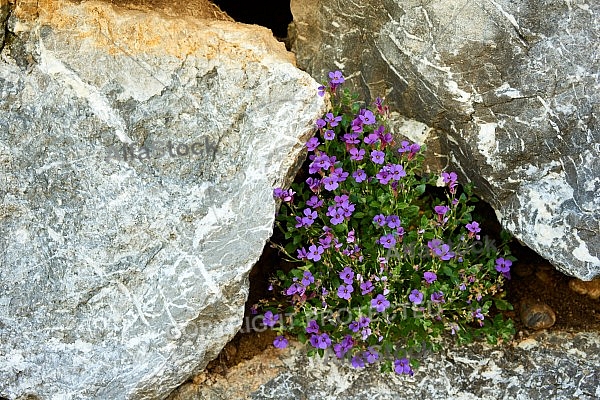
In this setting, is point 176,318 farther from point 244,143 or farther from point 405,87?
point 405,87

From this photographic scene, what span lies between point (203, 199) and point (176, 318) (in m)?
0.50

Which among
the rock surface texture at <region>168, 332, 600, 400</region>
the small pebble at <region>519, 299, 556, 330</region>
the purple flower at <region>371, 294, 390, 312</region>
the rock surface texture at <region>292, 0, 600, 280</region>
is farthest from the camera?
the small pebble at <region>519, 299, 556, 330</region>

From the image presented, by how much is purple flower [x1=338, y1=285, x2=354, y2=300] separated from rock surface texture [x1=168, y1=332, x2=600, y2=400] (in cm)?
42

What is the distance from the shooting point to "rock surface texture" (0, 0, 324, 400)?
3.08 meters

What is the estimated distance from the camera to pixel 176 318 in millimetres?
3115

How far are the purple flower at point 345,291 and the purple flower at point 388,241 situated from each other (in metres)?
0.23

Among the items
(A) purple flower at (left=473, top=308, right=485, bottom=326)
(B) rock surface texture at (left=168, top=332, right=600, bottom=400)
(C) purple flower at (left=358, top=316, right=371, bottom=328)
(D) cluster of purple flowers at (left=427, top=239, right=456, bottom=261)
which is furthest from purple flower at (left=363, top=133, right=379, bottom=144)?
(B) rock surface texture at (left=168, top=332, right=600, bottom=400)

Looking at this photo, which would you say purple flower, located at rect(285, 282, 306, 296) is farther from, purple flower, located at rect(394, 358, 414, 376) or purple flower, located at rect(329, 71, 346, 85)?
purple flower, located at rect(329, 71, 346, 85)

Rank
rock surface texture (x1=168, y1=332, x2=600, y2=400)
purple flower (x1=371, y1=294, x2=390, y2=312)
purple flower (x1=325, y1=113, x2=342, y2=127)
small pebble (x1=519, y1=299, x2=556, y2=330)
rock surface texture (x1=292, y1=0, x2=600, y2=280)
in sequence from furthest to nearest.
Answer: small pebble (x1=519, y1=299, x2=556, y2=330), rock surface texture (x1=168, y1=332, x2=600, y2=400), purple flower (x1=325, y1=113, x2=342, y2=127), purple flower (x1=371, y1=294, x2=390, y2=312), rock surface texture (x1=292, y1=0, x2=600, y2=280)

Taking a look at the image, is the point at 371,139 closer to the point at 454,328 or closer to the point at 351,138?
the point at 351,138

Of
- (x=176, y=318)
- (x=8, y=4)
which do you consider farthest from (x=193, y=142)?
(x=8, y=4)

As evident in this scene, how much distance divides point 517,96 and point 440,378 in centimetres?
129

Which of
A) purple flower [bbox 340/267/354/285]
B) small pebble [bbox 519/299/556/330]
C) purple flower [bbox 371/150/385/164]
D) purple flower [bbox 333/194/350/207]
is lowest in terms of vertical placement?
small pebble [bbox 519/299/556/330]

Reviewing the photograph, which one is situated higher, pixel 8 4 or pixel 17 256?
pixel 8 4
